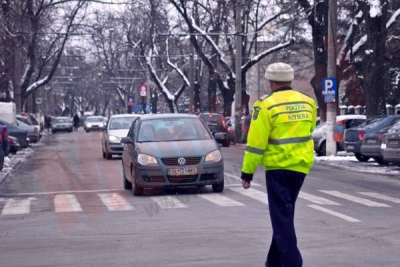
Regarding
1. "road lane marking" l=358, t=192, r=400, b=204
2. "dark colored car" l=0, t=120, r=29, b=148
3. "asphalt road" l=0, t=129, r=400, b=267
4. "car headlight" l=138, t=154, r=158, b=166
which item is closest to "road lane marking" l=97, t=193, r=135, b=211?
"asphalt road" l=0, t=129, r=400, b=267

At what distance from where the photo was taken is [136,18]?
221 ft

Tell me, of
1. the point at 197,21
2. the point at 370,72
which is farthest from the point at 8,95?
the point at 370,72

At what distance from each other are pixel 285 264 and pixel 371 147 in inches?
756

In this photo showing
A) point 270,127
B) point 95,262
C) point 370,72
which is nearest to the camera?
point 270,127

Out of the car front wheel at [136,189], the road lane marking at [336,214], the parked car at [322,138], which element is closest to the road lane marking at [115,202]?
the car front wheel at [136,189]

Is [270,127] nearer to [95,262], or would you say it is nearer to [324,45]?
[95,262]

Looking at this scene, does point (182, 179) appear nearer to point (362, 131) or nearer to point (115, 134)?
point (362, 131)

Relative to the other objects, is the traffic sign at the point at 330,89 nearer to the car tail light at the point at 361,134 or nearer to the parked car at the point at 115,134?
the car tail light at the point at 361,134

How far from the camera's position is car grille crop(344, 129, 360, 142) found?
93.3ft

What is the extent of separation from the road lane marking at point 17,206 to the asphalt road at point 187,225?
19mm

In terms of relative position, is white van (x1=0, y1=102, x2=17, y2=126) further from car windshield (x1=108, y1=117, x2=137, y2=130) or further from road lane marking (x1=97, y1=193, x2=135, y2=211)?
road lane marking (x1=97, y1=193, x2=135, y2=211)

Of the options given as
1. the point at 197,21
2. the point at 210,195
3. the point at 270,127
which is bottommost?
the point at 210,195

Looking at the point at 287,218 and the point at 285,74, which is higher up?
the point at 285,74

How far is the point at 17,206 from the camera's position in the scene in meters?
16.3
